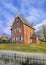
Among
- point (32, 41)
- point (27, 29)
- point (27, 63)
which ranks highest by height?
point (27, 29)

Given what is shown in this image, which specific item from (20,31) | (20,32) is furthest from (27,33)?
(20,31)

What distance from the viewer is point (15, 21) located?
48219mm

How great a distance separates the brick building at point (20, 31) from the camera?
47.2 m

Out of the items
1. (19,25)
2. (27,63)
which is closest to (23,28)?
(19,25)

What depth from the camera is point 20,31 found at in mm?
47531

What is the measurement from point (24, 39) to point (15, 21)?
5648 mm

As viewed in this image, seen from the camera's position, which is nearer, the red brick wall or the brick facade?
the brick facade

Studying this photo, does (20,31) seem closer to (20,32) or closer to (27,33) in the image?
(20,32)

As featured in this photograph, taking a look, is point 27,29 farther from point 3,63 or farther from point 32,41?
point 3,63

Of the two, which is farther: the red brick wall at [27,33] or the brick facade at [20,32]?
the red brick wall at [27,33]

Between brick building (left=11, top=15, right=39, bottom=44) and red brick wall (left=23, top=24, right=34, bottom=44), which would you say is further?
red brick wall (left=23, top=24, right=34, bottom=44)

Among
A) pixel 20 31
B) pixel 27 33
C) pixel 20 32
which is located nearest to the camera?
pixel 20 31

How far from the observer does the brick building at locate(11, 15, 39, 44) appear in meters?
47.2

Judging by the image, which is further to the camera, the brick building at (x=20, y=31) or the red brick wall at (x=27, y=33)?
the red brick wall at (x=27, y=33)
